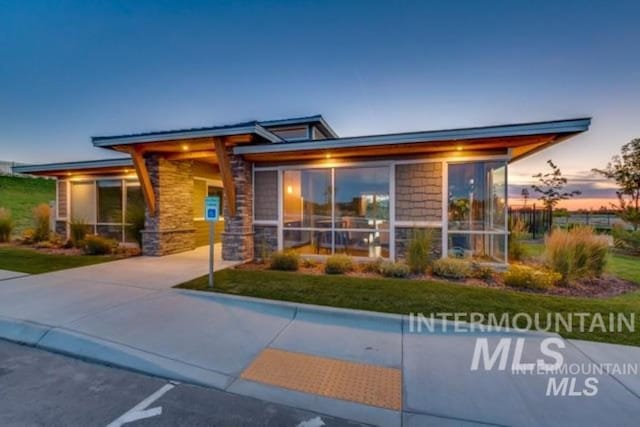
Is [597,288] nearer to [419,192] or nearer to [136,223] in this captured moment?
[419,192]

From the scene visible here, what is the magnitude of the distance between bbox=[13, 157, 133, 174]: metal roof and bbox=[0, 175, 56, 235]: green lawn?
16.8 feet

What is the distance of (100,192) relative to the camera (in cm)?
1145

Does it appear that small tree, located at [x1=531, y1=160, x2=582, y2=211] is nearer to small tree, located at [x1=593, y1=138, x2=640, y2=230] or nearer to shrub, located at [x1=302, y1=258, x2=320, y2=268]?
small tree, located at [x1=593, y1=138, x2=640, y2=230]

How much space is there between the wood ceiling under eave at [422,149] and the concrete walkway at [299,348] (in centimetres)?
437

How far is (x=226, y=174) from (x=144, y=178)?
305 cm

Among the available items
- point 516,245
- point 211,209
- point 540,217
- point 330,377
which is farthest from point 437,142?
point 540,217

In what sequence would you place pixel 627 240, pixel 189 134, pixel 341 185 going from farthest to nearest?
pixel 627 240, pixel 341 185, pixel 189 134

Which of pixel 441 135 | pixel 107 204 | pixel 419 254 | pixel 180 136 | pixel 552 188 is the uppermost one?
pixel 180 136

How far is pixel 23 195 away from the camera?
17.9 m

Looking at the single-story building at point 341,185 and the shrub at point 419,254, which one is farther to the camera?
the single-story building at point 341,185

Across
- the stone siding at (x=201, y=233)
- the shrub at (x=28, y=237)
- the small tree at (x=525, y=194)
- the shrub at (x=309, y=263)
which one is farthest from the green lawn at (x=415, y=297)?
the small tree at (x=525, y=194)

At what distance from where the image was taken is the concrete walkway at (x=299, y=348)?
92.3 inches

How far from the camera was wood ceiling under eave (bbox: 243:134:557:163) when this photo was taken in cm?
642

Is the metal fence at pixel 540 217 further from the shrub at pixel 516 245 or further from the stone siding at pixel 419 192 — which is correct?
the stone siding at pixel 419 192
